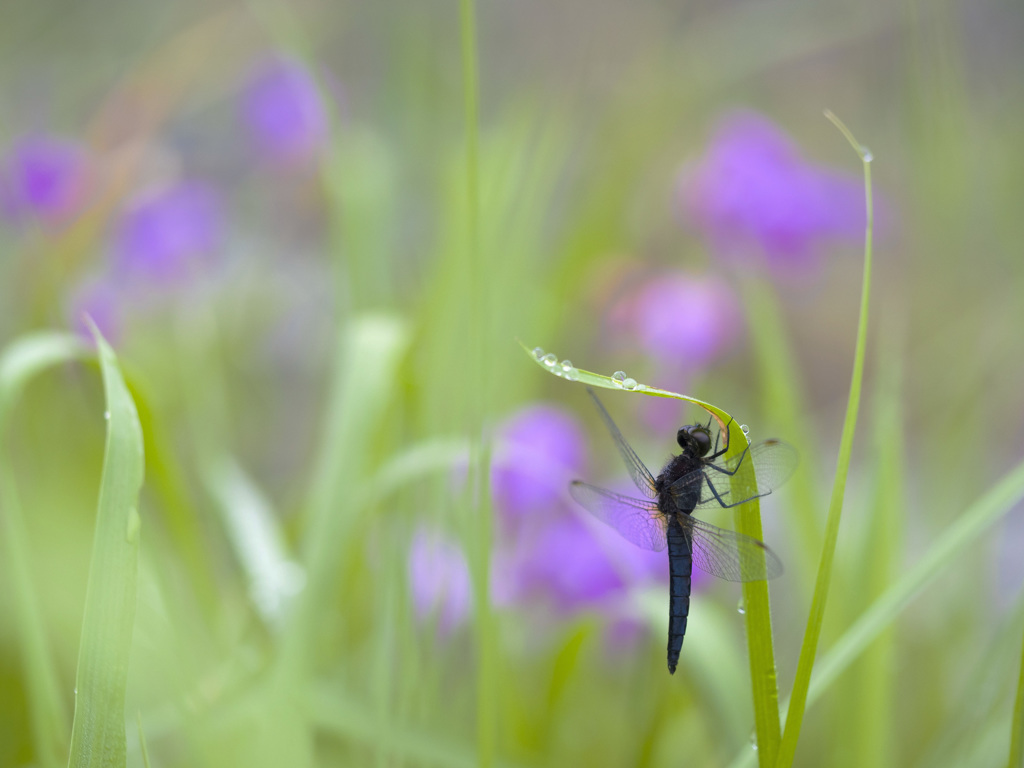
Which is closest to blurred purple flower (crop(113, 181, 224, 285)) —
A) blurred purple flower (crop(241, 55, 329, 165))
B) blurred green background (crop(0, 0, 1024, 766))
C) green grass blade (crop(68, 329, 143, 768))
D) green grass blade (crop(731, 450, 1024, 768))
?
blurred green background (crop(0, 0, 1024, 766))

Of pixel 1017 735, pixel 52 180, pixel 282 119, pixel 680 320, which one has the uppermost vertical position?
pixel 282 119


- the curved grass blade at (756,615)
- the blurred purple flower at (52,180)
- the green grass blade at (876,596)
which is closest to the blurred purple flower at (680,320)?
the green grass blade at (876,596)

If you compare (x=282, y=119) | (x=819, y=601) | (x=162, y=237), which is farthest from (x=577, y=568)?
(x=282, y=119)

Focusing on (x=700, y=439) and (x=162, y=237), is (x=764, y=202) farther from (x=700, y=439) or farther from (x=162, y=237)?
(x=162, y=237)

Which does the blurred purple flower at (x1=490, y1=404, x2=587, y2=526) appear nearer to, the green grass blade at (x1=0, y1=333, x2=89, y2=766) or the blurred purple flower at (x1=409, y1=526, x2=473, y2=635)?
the blurred purple flower at (x1=409, y1=526, x2=473, y2=635)

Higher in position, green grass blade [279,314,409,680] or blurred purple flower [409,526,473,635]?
green grass blade [279,314,409,680]

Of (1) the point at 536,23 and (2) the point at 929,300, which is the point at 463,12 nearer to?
(2) the point at 929,300
